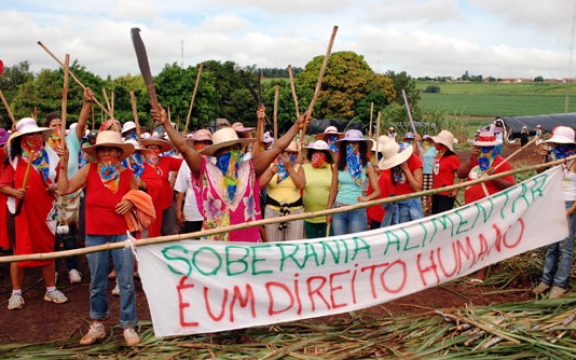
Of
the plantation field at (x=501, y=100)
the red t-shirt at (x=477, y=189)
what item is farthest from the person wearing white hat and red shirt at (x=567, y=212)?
the plantation field at (x=501, y=100)

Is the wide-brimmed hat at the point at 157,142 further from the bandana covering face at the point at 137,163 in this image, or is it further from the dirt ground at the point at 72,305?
the dirt ground at the point at 72,305

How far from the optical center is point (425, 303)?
584 centimetres

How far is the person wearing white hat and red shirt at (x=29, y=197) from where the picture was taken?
18.4 ft

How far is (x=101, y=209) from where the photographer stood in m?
4.55

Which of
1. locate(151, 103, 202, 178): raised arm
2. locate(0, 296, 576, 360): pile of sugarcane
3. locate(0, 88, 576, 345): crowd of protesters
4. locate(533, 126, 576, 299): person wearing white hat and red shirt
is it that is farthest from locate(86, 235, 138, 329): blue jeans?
locate(533, 126, 576, 299): person wearing white hat and red shirt

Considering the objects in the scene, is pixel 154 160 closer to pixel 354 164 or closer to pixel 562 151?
pixel 354 164

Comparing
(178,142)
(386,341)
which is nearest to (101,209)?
(178,142)

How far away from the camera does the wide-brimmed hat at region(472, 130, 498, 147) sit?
625cm

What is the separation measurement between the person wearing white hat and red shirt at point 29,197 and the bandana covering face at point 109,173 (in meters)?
1.33

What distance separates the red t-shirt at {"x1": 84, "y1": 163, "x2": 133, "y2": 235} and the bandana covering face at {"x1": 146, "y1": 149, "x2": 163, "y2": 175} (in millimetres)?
1912

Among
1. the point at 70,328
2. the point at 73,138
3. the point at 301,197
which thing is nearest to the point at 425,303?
the point at 301,197

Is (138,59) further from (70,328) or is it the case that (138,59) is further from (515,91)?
(515,91)

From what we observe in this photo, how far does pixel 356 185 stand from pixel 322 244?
2.45 metres

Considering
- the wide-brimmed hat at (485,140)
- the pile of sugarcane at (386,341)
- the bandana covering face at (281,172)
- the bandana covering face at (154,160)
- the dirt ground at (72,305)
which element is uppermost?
the wide-brimmed hat at (485,140)
